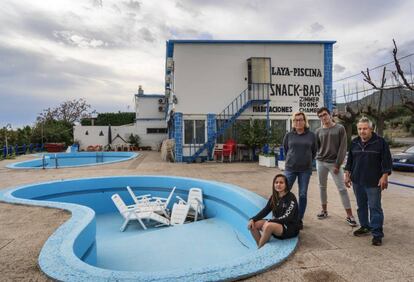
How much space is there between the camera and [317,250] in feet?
10.6

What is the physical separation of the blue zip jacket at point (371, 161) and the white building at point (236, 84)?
1030 cm

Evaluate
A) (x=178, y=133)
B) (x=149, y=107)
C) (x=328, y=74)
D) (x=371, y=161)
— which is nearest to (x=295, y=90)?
(x=328, y=74)

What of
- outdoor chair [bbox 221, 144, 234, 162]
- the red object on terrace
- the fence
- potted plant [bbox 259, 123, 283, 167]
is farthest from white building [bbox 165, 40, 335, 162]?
the red object on terrace

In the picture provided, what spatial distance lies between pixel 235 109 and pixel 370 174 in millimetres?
11013

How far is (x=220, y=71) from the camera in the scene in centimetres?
1423

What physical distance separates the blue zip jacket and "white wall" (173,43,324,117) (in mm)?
10832

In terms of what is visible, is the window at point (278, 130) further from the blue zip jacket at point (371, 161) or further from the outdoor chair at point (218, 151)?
the blue zip jacket at point (371, 161)

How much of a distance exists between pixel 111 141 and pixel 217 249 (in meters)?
20.5

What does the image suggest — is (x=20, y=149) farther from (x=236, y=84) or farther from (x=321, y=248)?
(x=321, y=248)

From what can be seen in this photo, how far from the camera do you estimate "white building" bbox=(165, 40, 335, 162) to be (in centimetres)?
1398

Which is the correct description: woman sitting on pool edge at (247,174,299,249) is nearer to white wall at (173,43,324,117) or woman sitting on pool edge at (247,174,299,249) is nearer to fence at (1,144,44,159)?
white wall at (173,43,324,117)

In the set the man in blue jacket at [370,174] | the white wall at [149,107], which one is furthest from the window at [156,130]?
the man in blue jacket at [370,174]

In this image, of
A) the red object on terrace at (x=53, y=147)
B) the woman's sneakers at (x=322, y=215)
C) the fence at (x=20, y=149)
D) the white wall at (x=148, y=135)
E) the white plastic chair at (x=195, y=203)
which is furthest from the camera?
the white wall at (x=148, y=135)

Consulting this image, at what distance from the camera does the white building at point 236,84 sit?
1398cm
